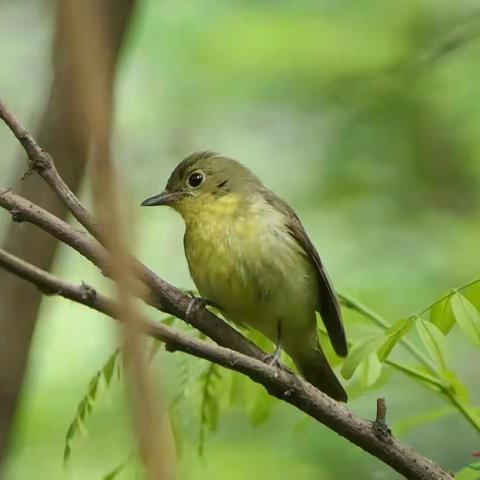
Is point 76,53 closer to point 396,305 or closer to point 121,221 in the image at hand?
point 121,221

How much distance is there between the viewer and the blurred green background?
412 cm

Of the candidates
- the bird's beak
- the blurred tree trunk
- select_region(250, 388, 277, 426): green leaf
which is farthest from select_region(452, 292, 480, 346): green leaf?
the bird's beak

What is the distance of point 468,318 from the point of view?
6.35 feet

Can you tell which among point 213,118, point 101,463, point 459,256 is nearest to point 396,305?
point 459,256

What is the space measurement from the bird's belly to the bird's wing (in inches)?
1.4

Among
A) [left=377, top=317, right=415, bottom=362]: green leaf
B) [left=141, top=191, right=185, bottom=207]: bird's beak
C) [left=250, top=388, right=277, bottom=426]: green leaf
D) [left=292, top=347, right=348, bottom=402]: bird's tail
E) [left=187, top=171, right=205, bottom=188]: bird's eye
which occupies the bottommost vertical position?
[left=250, top=388, right=277, bottom=426]: green leaf

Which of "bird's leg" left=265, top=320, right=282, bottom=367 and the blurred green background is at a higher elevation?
the blurred green background

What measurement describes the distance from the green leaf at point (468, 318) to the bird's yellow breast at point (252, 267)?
105 centimetres

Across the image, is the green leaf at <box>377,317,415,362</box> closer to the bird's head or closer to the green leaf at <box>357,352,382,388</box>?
the green leaf at <box>357,352,382,388</box>

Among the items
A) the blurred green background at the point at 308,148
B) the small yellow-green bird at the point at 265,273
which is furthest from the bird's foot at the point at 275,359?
the blurred green background at the point at 308,148

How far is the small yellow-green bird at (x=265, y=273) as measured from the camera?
9.66 feet

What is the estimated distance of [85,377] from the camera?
443 cm

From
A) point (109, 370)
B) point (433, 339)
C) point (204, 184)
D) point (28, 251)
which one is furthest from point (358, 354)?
point (204, 184)

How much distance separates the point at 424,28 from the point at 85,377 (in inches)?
94.3
